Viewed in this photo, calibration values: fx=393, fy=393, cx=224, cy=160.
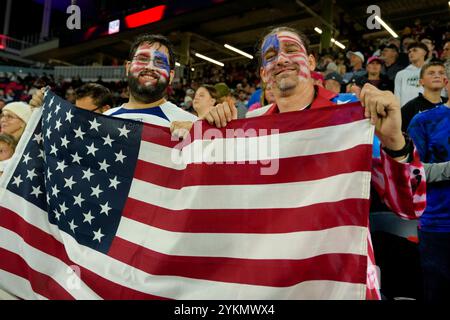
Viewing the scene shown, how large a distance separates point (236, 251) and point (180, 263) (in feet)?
0.84

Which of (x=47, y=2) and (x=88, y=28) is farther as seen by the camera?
(x=47, y=2)

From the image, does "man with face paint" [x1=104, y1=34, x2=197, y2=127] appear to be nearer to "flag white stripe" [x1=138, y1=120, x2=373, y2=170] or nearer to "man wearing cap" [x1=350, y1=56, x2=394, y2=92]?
"flag white stripe" [x1=138, y1=120, x2=373, y2=170]

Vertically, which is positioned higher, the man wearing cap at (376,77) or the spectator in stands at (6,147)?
the man wearing cap at (376,77)

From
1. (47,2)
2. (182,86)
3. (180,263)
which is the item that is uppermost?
(47,2)

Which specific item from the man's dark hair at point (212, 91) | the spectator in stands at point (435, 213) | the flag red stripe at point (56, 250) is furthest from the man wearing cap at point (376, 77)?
the flag red stripe at point (56, 250)

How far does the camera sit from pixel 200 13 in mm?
16000

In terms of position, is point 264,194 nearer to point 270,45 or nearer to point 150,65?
point 270,45

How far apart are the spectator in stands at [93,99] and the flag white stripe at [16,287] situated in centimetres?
168

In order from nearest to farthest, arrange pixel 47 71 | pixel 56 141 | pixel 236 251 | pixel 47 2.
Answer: pixel 236 251 → pixel 56 141 → pixel 47 71 → pixel 47 2

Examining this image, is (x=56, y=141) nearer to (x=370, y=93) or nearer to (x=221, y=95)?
(x=370, y=93)

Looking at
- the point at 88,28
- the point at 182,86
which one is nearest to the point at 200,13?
the point at 182,86

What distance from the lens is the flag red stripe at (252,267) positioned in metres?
1.42

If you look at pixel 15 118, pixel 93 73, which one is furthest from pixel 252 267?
pixel 93 73

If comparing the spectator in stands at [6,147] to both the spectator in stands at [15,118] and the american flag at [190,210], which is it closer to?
the spectator in stands at [15,118]
